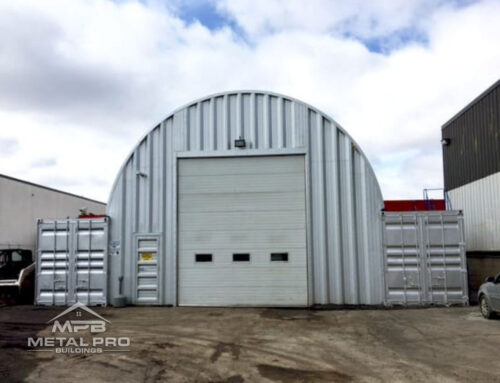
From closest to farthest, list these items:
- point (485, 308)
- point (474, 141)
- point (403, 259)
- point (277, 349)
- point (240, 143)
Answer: point (277, 349) → point (485, 308) → point (403, 259) → point (240, 143) → point (474, 141)

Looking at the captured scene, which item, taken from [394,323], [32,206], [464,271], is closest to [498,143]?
[464,271]

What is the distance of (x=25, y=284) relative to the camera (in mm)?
15320

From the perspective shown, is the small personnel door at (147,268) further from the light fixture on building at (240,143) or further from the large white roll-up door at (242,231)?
the light fixture on building at (240,143)

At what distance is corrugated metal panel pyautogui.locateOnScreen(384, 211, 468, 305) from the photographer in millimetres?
13125

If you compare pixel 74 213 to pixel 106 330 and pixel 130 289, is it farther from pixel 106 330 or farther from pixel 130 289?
pixel 106 330

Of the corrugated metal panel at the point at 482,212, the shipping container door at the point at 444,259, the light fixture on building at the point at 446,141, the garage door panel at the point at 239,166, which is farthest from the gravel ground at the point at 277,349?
the light fixture on building at the point at 446,141

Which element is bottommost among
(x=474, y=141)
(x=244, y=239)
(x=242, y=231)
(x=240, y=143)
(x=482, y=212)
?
(x=244, y=239)

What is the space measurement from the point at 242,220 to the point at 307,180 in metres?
2.44

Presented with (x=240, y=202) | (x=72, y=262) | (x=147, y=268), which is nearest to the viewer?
(x=147, y=268)

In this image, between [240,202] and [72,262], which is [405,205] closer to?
[240,202]

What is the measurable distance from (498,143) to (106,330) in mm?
14677

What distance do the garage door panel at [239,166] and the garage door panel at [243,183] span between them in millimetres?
131

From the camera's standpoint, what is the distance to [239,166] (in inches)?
564

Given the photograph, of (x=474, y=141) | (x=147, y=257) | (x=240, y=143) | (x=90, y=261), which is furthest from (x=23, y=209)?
(x=474, y=141)
